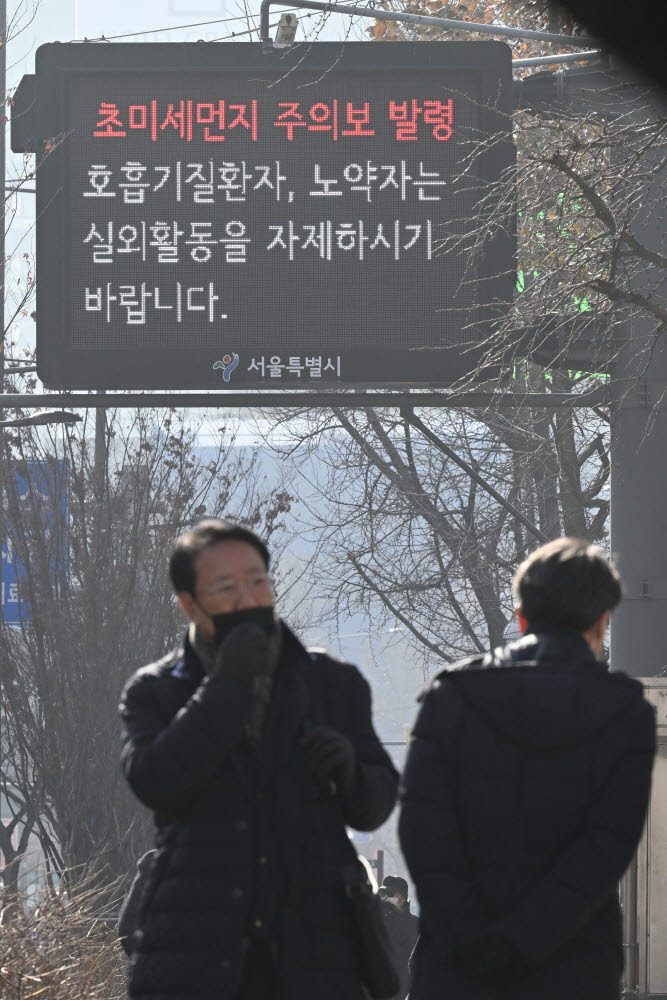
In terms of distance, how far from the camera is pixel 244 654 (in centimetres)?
342

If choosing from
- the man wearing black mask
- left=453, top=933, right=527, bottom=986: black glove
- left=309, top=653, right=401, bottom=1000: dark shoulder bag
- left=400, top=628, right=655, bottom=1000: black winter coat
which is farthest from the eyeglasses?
left=453, top=933, right=527, bottom=986: black glove

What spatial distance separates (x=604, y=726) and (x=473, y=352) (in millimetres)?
5239

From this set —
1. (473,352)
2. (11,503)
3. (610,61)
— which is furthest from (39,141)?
(11,503)

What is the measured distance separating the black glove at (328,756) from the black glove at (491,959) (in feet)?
1.30

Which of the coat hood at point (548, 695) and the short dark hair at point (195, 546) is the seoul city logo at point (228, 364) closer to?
the short dark hair at point (195, 546)

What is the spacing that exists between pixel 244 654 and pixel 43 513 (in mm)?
12988

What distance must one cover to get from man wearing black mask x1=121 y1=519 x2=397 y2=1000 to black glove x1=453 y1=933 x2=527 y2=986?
9.1 inches

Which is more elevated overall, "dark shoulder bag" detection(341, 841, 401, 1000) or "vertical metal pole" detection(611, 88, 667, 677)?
"vertical metal pole" detection(611, 88, 667, 677)

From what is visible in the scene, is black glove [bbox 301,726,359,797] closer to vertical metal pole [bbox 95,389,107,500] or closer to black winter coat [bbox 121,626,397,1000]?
black winter coat [bbox 121,626,397,1000]

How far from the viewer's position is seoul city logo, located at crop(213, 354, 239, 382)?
8570 millimetres

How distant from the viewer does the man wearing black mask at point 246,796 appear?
3.35 metres

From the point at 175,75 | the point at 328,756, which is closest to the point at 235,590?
the point at 328,756

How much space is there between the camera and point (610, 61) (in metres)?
7.27

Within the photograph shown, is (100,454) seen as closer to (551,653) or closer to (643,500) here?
(643,500)
